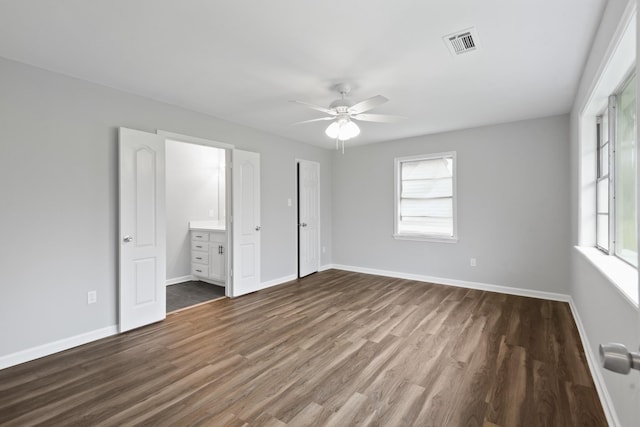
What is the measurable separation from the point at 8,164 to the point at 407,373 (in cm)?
364

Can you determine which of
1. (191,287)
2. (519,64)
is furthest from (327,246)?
(519,64)

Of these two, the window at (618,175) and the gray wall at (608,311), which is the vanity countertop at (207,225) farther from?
the window at (618,175)

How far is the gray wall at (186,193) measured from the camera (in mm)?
5277

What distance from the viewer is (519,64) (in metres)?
2.70

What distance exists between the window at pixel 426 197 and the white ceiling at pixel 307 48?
5.13 feet

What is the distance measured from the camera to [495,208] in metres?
4.62

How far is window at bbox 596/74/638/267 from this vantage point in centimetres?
207

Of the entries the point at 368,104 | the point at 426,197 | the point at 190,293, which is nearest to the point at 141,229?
the point at 190,293

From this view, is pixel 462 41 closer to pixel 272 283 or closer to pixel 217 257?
pixel 272 283

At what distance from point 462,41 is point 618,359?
7.62ft

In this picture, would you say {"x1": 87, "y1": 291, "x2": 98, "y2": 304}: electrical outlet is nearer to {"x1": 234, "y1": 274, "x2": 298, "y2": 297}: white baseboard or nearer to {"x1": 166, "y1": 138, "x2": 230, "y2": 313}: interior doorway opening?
{"x1": 166, "y1": 138, "x2": 230, "y2": 313}: interior doorway opening

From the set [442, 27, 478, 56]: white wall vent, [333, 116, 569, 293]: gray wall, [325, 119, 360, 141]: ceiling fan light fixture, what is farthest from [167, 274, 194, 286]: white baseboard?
[442, 27, 478, 56]: white wall vent

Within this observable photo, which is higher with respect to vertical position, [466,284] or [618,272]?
[618,272]

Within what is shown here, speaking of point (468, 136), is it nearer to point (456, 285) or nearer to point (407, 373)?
point (456, 285)
